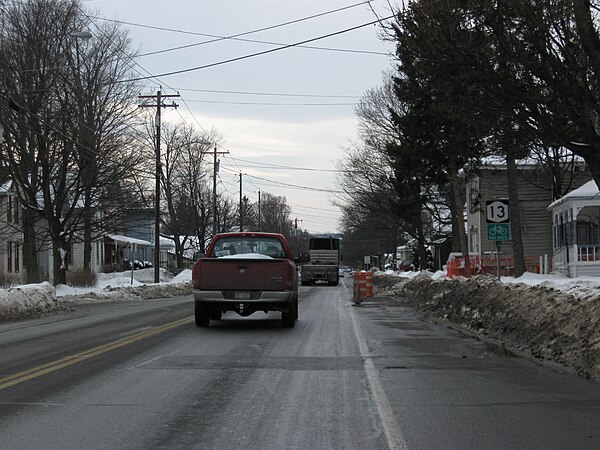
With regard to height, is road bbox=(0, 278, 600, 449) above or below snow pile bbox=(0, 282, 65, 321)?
below

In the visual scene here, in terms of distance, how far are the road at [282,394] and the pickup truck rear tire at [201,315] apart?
157 cm

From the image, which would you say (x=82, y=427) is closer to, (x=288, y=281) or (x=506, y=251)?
(x=288, y=281)

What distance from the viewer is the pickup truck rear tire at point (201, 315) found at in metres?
15.3

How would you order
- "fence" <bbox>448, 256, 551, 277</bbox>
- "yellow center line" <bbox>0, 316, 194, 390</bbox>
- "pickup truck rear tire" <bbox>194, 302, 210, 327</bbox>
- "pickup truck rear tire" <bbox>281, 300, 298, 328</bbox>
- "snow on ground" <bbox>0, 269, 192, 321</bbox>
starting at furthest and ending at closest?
"fence" <bbox>448, 256, 551, 277</bbox> → "snow on ground" <bbox>0, 269, 192, 321</bbox> → "pickup truck rear tire" <bbox>281, 300, 298, 328</bbox> → "pickup truck rear tire" <bbox>194, 302, 210, 327</bbox> → "yellow center line" <bbox>0, 316, 194, 390</bbox>

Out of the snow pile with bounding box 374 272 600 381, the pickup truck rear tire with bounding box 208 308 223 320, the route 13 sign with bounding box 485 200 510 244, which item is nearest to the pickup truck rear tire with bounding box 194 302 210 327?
the pickup truck rear tire with bounding box 208 308 223 320

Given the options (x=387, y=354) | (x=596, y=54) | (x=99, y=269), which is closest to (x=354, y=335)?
(x=387, y=354)

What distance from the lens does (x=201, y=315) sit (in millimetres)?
15523

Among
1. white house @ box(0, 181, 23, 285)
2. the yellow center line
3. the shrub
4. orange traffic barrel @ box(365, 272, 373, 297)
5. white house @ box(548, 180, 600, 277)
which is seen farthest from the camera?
white house @ box(0, 181, 23, 285)

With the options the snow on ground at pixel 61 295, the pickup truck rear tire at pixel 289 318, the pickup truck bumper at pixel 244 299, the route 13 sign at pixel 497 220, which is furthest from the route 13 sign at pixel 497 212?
the snow on ground at pixel 61 295

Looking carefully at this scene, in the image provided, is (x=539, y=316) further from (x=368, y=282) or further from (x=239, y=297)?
(x=368, y=282)

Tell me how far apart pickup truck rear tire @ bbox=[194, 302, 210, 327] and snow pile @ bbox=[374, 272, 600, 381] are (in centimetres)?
597

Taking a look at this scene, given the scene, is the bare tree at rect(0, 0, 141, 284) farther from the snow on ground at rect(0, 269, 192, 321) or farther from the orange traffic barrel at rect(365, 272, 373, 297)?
the orange traffic barrel at rect(365, 272, 373, 297)

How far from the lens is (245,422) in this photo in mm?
6578

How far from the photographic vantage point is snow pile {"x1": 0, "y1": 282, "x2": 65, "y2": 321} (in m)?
19.5
